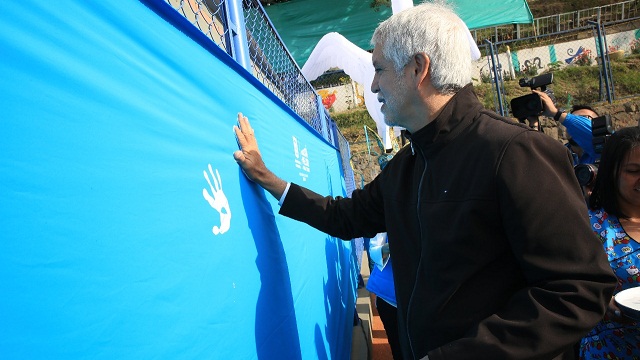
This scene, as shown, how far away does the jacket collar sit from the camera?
1.27 meters

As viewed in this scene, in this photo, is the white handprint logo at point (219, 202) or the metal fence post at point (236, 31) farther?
the metal fence post at point (236, 31)

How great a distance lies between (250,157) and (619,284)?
65.2 inches

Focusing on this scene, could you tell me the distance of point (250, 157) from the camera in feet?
4.98

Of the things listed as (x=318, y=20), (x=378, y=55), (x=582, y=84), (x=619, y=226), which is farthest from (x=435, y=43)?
(x=582, y=84)

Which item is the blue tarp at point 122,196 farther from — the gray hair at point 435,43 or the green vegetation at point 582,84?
the green vegetation at point 582,84

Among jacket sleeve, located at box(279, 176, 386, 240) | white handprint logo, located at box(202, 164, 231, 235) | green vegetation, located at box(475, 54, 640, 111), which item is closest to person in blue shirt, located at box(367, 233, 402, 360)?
jacket sleeve, located at box(279, 176, 386, 240)

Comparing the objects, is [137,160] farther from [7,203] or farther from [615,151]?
[615,151]

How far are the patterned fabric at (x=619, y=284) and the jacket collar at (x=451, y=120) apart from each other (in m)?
1.12

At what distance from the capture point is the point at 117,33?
82cm

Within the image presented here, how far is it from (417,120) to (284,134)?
1.02 m

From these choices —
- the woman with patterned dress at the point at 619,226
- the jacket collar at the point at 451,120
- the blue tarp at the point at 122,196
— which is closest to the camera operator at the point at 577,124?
the woman with patterned dress at the point at 619,226

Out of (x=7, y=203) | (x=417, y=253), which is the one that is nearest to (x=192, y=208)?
(x=7, y=203)

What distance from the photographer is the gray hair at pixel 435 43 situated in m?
1.27

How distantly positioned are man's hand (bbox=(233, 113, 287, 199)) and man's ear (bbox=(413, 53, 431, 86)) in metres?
0.61
